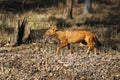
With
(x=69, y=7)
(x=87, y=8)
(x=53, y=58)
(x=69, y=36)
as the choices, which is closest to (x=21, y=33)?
(x=69, y=36)

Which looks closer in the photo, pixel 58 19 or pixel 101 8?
pixel 58 19

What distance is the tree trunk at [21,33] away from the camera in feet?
45.9

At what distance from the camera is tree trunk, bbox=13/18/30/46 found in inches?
551

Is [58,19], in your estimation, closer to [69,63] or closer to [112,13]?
[112,13]

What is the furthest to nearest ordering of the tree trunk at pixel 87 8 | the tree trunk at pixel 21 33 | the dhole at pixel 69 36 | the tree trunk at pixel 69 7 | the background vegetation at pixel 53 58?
the tree trunk at pixel 87 8 → the tree trunk at pixel 69 7 → the tree trunk at pixel 21 33 → the dhole at pixel 69 36 → the background vegetation at pixel 53 58

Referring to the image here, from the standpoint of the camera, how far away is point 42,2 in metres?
29.5

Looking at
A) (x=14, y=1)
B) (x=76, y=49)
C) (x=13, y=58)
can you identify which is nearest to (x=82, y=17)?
(x=14, y=1)

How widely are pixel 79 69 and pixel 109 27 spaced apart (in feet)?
31.5

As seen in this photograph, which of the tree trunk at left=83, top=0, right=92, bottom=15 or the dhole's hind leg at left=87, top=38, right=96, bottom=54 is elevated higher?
the dhole's hind leg at left=87, top=38, right=96, bottom=54

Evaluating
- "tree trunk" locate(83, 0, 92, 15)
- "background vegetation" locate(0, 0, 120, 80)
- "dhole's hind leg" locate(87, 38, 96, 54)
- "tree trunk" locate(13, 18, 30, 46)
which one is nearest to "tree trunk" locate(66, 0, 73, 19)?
"background vegetation" locate(0, 0, 120, 80)

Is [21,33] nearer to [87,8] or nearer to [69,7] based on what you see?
[69,7]

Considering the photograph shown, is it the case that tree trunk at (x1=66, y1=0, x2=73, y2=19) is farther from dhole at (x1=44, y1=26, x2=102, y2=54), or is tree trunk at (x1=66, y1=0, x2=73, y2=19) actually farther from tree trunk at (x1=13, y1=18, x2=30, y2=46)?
dhole at (x1=44, y1=26, x2=102, y2=54)

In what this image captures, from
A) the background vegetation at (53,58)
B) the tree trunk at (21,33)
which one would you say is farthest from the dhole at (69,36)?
the tree trunk at (21,33)

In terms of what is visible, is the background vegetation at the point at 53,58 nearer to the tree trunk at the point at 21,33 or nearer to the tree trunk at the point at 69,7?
the tree trunk at the point at 21,33
